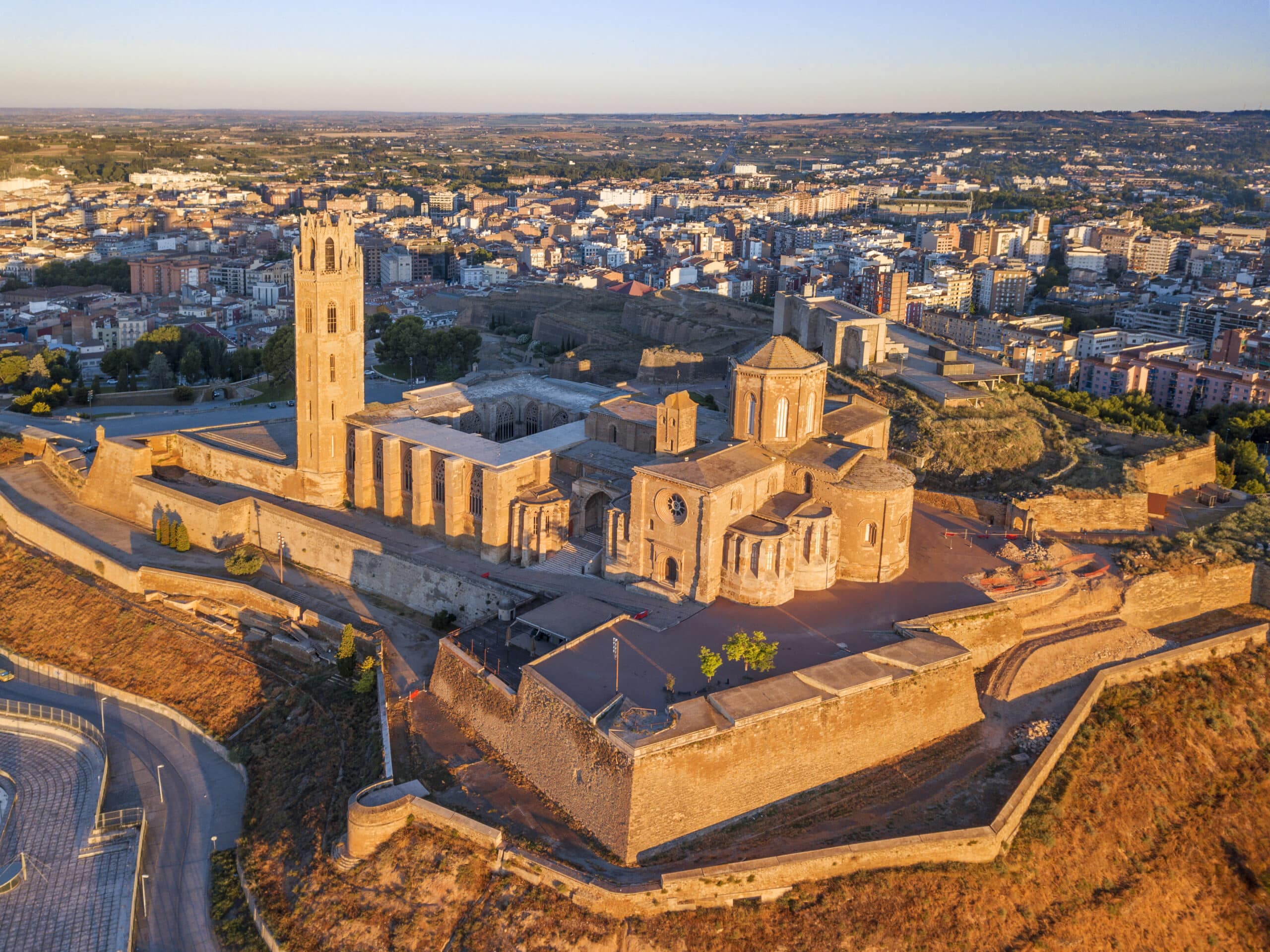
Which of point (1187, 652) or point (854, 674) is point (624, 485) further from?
point (1187, 652)

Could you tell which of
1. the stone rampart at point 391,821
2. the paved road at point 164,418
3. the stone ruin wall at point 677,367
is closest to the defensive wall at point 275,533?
the paved road at point 164,418

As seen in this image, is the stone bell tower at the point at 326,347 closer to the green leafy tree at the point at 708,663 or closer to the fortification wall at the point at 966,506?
the green leafy tree at the point at 708,663

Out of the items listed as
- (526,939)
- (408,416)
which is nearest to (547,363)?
(408,416)

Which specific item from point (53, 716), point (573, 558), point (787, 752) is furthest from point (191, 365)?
point (787, 752)

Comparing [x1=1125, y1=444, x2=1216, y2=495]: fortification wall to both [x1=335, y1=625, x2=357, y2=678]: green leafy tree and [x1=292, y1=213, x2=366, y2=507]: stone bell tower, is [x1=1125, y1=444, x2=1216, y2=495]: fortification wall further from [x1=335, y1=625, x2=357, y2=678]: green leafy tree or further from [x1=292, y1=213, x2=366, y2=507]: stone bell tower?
[x1=292, y1=213, x2=366, y2=507]: stone bell tower

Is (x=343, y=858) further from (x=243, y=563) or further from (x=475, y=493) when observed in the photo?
(x=243, y=563)
